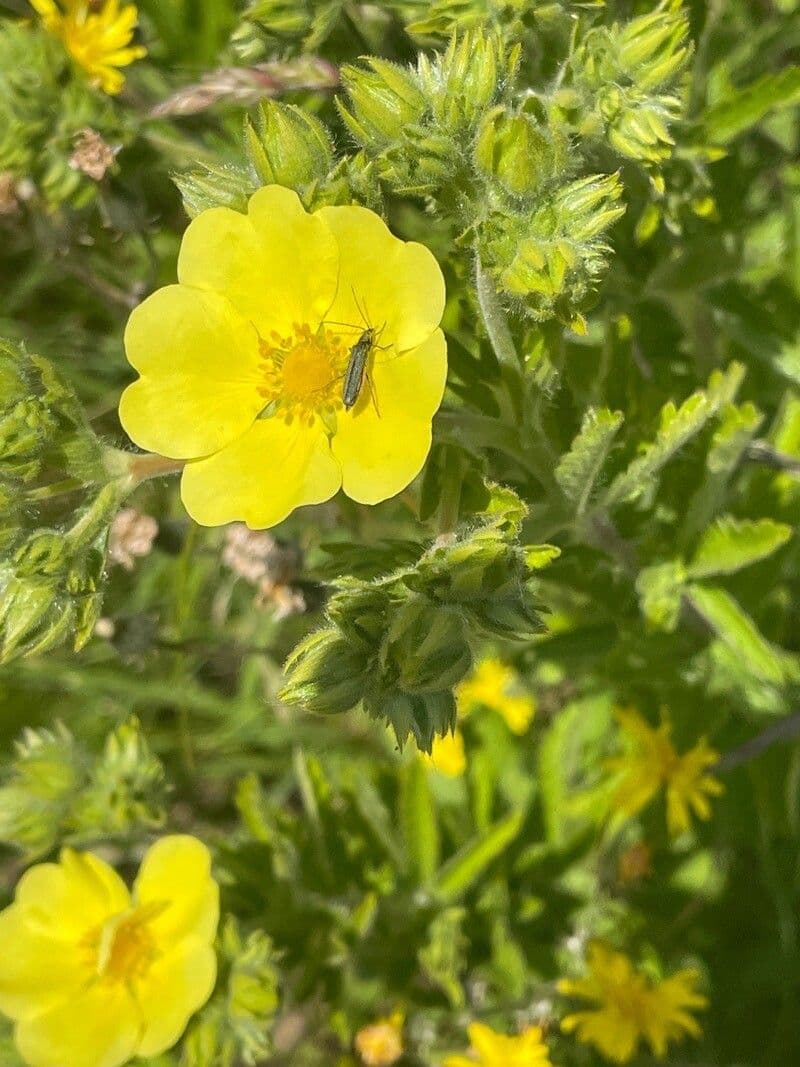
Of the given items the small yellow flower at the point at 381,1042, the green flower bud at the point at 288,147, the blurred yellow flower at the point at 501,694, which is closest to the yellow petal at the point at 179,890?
the small yellow flower at the point at 381,1042

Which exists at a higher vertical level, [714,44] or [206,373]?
[714,44]

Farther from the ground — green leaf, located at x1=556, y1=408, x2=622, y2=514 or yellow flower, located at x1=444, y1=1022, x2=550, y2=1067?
green leaf, located at x1=556, y1=408, x2=622, y2=514

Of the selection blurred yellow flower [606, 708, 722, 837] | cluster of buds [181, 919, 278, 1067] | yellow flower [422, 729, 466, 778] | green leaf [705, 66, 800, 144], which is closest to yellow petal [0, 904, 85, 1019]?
cluster of buds [181, 919, 278, 1067]

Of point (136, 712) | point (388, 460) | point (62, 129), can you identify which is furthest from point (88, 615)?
point (136, 712)

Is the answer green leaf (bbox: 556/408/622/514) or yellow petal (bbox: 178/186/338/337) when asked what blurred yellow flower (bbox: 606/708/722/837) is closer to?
green leaf (bbox: 556/408/622/514)

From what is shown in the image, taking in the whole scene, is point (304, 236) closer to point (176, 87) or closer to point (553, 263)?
point (553, 263)

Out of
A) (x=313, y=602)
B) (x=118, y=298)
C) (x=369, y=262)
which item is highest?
(x=369, y=262)

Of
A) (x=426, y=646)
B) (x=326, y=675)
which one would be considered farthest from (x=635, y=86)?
(x=326, y=675)
